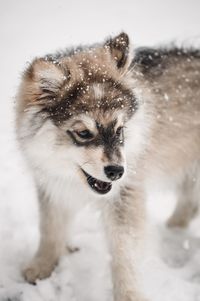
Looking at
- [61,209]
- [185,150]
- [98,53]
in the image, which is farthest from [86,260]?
[98,53]

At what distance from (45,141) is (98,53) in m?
0.94

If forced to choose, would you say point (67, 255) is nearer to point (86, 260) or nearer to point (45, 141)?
point (86, 260)

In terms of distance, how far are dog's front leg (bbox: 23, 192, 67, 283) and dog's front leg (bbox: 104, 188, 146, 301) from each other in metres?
0.61

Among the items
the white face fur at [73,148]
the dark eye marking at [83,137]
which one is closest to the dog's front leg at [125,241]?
the white face fur at [73,148]

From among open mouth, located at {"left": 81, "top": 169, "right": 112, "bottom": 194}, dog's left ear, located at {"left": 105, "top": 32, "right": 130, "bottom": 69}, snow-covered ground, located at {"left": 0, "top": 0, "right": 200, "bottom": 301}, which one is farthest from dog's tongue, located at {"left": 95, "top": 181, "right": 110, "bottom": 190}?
dog's left ear, located at {"left": 105, "top": 32, "right": 130, "bottom": 69}

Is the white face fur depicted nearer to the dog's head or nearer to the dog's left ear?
the dog's head

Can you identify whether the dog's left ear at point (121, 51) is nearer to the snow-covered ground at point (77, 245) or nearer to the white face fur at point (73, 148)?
the white face fur at point (73, 148)

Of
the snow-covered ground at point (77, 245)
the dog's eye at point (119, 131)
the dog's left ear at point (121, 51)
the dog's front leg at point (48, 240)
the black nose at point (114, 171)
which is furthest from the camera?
the dog's front leg at point (48, 240)

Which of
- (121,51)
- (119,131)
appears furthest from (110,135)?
(121,51)

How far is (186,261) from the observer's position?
479 cm

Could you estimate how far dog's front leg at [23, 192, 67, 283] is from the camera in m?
4.33

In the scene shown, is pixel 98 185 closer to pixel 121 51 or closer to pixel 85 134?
pixel 85 134

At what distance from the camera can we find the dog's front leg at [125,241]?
3.89 m

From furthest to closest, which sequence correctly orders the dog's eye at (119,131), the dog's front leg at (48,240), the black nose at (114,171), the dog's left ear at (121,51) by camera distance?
the dog's front leg at (48,240)
the dog's left ear at (121,51)
the dog's eye at (119,131)
the black nose at (114,171)
